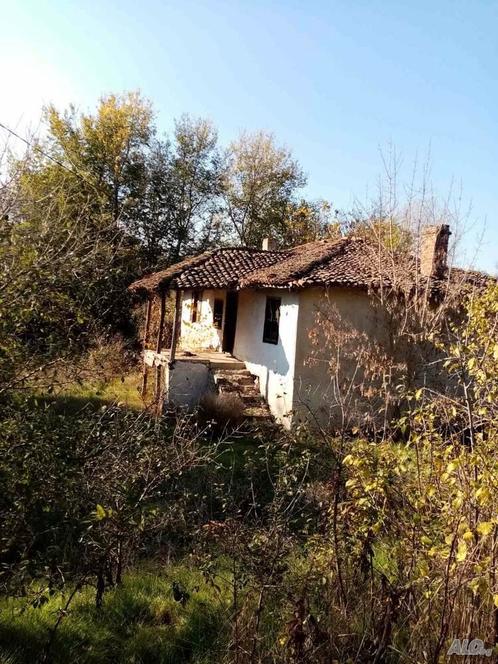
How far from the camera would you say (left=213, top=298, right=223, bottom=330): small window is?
18703 millimetres

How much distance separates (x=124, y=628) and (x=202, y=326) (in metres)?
16.5

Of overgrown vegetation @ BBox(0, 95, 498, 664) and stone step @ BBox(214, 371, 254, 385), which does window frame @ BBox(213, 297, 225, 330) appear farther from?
overgrown vegetation @ BBox(0, 95, 498, 664)

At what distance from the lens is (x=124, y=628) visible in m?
4.07

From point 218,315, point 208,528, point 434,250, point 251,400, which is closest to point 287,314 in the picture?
point 251,400

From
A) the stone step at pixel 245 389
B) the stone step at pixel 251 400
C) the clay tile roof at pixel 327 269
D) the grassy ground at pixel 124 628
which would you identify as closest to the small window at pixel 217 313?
the clay tile roof at pixel 327 269

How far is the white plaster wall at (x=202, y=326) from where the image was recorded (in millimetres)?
18906

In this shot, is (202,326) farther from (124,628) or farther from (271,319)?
(124,628)

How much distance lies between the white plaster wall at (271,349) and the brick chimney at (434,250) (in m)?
3.68

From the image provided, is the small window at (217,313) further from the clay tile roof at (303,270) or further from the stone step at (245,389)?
the stone step at (245,389)

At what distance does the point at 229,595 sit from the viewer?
4.35 meters

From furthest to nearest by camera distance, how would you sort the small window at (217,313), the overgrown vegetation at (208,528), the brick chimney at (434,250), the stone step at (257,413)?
the small window at (217,313)
the brick chimney at (434,250)
the stone step at (257,413)
the overgrown vegetation at (208,528)

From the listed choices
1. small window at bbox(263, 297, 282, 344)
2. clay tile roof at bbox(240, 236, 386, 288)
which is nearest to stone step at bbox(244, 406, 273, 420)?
small window at bbox(263, 297, 282, 344)

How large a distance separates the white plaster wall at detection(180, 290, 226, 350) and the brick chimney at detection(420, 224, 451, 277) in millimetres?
7053

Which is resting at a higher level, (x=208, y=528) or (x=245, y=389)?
(x=208, y=528)
